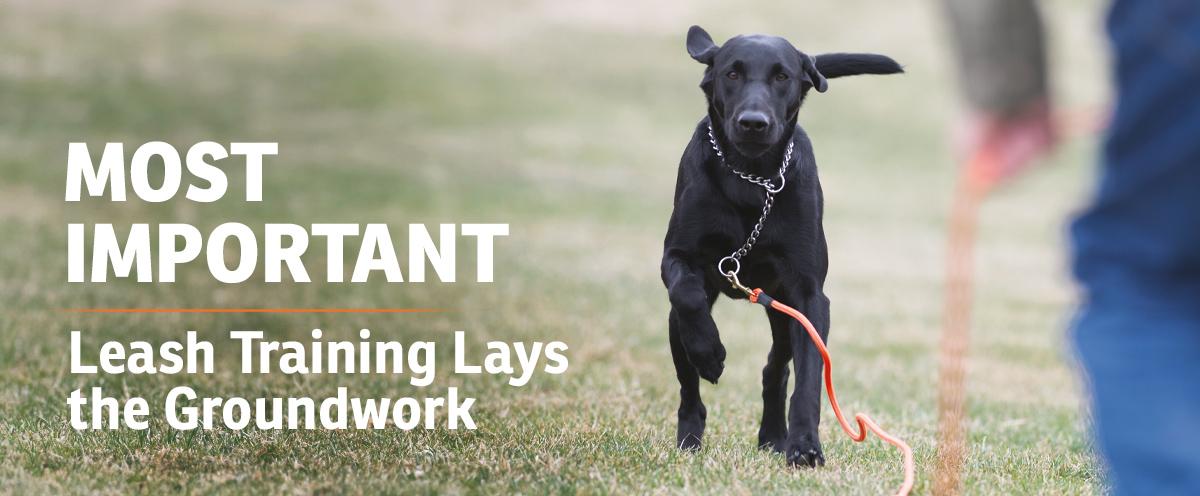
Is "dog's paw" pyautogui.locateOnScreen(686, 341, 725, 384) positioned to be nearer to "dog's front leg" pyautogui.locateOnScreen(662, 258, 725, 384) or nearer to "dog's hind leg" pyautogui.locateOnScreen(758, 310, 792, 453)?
"dog's front leg" pyautogui.locateOnScreen(662, 258, 725, 384)

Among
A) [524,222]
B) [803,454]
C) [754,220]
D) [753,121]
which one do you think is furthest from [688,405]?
[524,222]

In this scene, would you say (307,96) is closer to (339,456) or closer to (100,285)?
(100,285)

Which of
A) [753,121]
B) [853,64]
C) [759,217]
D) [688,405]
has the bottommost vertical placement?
[688,405]

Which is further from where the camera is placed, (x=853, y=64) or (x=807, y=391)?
(x=853, y=64)

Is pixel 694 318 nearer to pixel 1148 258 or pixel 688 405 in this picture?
pixel 688 405

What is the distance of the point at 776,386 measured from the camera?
5273 millimetres

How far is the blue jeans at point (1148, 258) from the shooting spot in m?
2.44

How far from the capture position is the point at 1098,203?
8.61 ft

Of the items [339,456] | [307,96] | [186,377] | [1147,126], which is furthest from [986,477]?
[307,96]

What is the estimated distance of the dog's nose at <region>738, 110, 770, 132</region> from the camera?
14.8 ft

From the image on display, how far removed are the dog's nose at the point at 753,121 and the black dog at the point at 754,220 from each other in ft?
0.32

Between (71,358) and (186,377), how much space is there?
810mm

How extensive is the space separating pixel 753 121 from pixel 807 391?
97 centimetres

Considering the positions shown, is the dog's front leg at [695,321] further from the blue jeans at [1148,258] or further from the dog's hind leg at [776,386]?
the blue jeans at [1148,258]
